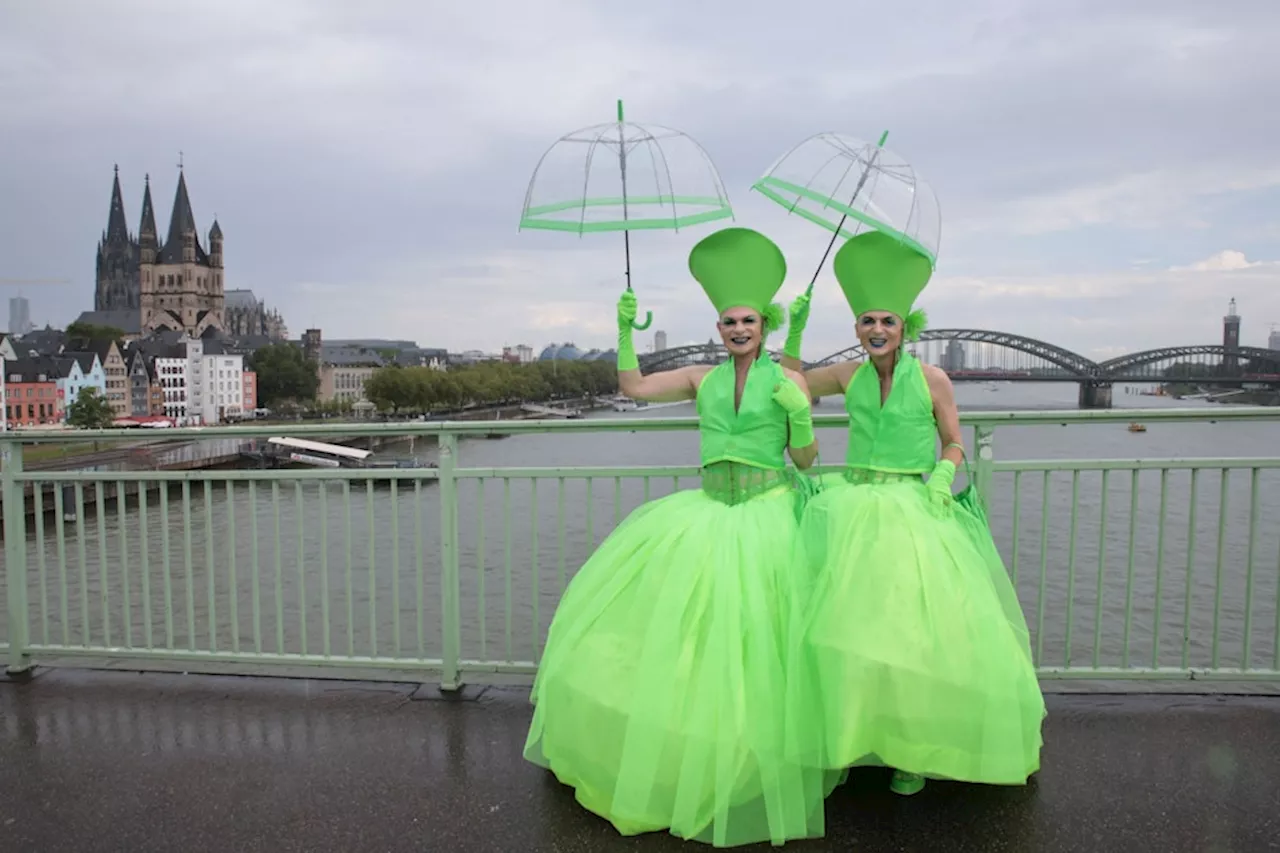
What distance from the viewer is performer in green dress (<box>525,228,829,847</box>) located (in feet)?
6.91

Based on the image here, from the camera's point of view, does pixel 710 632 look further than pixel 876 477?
No

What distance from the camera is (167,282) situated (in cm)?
9738

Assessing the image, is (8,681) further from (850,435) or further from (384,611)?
(384,611)

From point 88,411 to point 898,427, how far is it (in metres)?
69.0

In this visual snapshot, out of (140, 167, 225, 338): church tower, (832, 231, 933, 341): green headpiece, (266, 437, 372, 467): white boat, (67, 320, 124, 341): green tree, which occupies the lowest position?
(266, 437, 372, 467): white boat

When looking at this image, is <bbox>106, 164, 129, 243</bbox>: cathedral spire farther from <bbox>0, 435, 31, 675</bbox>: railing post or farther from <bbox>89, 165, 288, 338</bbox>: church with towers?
<bbox>0, 435, 31, 675</bbox>: railing post

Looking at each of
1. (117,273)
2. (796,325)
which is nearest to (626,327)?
(796,325)

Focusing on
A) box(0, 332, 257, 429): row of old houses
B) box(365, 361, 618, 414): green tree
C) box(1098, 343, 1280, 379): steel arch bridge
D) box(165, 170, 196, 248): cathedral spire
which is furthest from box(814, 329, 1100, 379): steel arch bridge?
box(165, 170, 196, 248): cathedral spire

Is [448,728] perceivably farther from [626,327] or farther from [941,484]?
[941,484]

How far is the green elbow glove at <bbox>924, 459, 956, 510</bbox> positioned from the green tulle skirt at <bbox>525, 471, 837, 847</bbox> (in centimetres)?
37

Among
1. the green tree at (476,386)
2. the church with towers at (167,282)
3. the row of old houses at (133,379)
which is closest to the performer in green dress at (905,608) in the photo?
the green tree at (476,386)

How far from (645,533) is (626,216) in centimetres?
93

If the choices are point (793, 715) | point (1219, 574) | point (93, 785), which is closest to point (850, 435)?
point (793, 715)

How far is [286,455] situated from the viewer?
4472 cm
